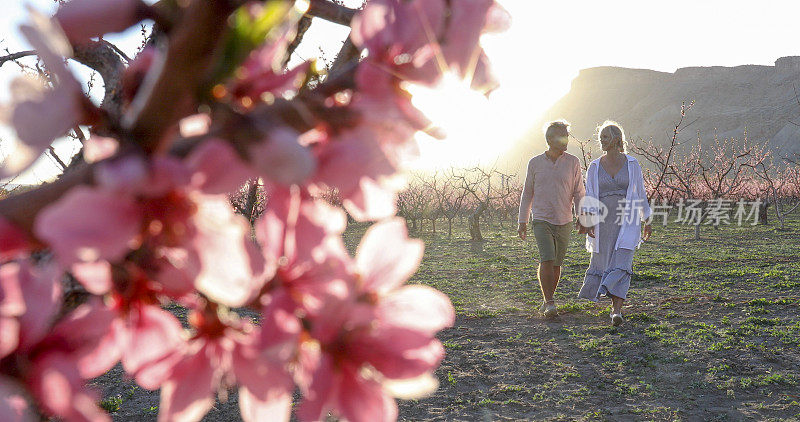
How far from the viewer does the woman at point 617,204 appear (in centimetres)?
546

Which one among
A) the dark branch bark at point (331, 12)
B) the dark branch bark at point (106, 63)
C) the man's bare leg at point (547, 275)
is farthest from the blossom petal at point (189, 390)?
the man's bare leg at point (547, 275)

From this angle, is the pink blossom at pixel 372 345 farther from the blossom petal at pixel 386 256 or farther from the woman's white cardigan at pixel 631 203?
the woman's white cardigan at pixel 631 203

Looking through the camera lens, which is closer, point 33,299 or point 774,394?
point 33,299

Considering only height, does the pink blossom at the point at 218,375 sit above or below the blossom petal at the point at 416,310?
below

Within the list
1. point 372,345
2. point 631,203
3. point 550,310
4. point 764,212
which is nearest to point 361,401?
point 372,345

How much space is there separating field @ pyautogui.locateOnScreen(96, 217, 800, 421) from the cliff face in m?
48.8

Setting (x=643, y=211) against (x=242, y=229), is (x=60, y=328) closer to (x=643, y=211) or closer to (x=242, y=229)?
(x=242, y=229)

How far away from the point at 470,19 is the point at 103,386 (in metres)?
5.63

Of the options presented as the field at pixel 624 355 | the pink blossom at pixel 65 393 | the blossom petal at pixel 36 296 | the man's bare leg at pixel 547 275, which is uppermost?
the blossom petal at pixel 36 296

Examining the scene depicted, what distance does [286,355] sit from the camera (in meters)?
0.29

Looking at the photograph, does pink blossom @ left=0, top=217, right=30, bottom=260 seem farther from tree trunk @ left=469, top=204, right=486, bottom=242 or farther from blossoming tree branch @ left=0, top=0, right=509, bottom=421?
tree trunk @ left=469, top=204, right=486, bottom=242

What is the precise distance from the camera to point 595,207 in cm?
567

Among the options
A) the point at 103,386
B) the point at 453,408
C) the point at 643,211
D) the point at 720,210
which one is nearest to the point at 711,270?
the point at 643,211

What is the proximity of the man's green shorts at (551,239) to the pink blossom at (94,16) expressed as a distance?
5.79 m
